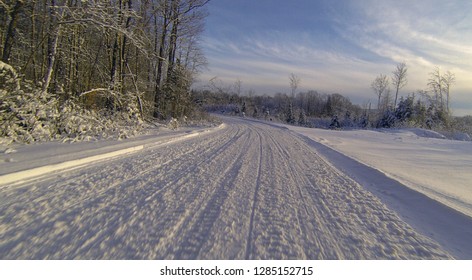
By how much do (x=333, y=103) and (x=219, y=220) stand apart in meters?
124

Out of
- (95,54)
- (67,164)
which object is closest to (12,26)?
(67,164)

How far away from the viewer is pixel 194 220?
323 cm

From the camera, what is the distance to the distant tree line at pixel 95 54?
8.48 metres

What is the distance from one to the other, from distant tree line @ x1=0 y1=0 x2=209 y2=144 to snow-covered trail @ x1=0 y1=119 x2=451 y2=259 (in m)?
5.53

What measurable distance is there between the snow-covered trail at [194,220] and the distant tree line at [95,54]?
5.53m

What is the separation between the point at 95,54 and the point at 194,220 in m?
17.6

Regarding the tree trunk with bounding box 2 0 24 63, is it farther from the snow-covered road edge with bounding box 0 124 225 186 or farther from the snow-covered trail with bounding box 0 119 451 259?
the snow-covered trail with bounding box 0 119 451 259

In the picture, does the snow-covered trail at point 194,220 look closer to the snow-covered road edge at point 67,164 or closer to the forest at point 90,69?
the snow-covered road edge at point 67,164

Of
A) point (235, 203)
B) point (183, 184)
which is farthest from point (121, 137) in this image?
point (235, 203)

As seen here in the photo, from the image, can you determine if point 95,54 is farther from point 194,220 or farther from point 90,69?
point 194,220

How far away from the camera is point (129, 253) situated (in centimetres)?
247

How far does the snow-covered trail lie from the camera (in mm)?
2586
